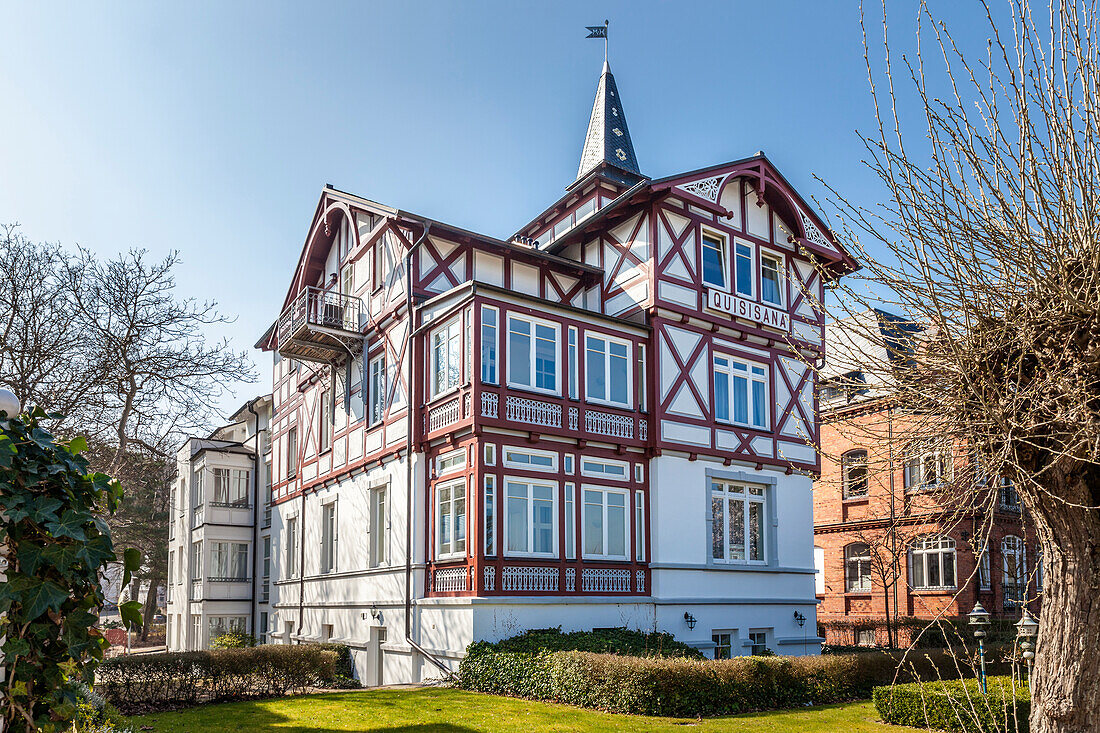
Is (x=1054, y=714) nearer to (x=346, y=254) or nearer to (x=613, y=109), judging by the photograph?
(x=346, y=254)

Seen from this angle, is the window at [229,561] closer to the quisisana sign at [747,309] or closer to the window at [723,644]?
the window at [723,644]

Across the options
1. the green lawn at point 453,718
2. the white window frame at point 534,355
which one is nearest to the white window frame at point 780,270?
the white window frame at point 534,355

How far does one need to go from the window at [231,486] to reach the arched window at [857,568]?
21.9 metres

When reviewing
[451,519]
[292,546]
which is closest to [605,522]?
[451,519]

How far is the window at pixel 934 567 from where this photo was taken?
30328 millimetres

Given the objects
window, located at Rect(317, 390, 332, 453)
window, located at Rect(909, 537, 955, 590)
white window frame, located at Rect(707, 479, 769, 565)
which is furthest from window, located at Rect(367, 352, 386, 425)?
window, located at Rect(909, 537, 955, 590)

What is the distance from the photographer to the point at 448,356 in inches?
805

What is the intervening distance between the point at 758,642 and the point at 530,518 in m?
7.32

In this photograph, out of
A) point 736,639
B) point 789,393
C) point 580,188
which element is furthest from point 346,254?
point 736,639

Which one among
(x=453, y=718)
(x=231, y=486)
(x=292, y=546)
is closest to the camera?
(x=453, y=718)

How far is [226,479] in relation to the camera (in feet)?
117

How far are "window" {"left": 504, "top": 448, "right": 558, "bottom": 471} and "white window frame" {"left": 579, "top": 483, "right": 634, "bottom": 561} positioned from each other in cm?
100

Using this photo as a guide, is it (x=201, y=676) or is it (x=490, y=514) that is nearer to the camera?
(x=201, y=676)

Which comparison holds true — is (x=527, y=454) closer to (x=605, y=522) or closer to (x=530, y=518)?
(x=530, y=518)
